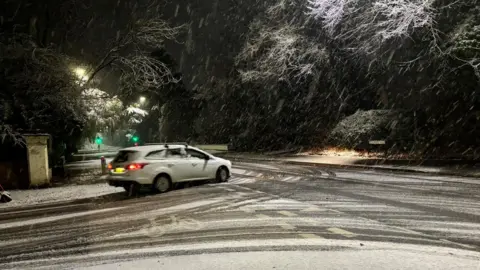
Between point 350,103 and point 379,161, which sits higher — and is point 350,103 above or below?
above

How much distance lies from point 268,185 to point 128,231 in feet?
24.0

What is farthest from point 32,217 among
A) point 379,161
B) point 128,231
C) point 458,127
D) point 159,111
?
point 159,111

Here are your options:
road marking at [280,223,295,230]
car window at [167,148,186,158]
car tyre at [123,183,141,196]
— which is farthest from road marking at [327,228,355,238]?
car window at [167,148,186,158]

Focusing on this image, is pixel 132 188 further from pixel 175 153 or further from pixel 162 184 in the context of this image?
pixel 175 153

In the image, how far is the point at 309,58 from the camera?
30.1m

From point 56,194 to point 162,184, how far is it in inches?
158

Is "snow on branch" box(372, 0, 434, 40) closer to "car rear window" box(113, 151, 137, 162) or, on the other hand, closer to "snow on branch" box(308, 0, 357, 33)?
"snow on branch" box(308, 0, 357, 33)

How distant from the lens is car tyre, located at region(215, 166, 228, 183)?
1578cm

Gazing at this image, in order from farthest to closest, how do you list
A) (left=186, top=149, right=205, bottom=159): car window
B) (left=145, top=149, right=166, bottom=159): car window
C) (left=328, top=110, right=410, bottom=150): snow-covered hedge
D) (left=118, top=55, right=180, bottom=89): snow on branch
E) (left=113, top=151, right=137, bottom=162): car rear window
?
(left=328, top=110, right=410, bottom=150): snow-covered hedge, (left=118, top=55, right=180, bottom=89): snow on branch, (left=186, top=149, right=205, bottom=159): car window, (left=145, top=149, right=166, bottom=159): car window, (left=113, top=151, right=137, bottom=162): car rear window

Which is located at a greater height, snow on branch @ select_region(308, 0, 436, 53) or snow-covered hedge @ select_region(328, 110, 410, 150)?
snow on branch @ select_region(308, 0, 436, 53)

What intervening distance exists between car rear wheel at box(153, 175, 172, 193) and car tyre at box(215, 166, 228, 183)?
7.71ft

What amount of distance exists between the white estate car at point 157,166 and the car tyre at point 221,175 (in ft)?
1.89

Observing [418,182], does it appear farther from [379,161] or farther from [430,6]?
[430,6]

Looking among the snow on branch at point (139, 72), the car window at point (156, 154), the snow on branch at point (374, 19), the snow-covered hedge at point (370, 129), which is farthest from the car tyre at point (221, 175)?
the snow-covered hedge at point (370, 129)
